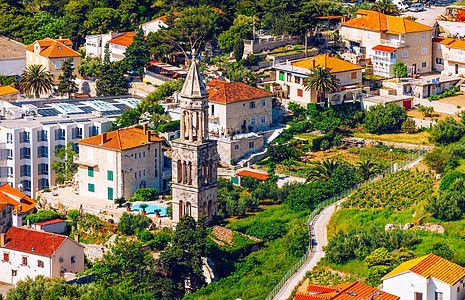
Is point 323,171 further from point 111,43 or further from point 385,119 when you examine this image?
point 111,43

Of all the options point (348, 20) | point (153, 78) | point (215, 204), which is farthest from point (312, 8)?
point (215, 204)

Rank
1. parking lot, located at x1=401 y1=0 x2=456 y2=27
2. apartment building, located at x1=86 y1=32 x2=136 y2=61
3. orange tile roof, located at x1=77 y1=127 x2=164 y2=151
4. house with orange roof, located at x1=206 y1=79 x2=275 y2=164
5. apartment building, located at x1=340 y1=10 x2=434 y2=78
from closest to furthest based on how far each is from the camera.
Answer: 1. orange tile roof, located at x1=77 y1=127 x2=164 y2=151
2. house with orange roof, located at x1=206 y1=79 x2=275 y2=164
3. apartment building, located at x1=340 y1=10 x2=434 y2=78
4. parking lot, located at x1=401 y1=0 x2=456 y2=27
5. apartment building, located at x1=86 y1=32 x2=136 y2=61

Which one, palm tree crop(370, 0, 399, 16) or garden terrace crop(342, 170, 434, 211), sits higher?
palm tree crop(370, 0, 399, 16)

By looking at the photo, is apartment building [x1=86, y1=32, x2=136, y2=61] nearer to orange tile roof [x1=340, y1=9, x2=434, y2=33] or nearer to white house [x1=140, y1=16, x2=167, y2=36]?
white house [x1=140, y1=16, x2=167, y2=36]

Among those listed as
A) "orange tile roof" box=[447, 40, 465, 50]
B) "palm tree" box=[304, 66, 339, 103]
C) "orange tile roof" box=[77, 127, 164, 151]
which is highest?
"orange tile roof" box=[447, 40, 465, 50]

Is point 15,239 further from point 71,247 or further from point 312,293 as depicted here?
point 312,293

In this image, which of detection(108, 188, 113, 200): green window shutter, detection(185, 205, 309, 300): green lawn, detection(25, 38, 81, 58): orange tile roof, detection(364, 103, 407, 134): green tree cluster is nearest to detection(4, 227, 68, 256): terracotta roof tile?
detection(108, 188, 113, 200): green window shutter
